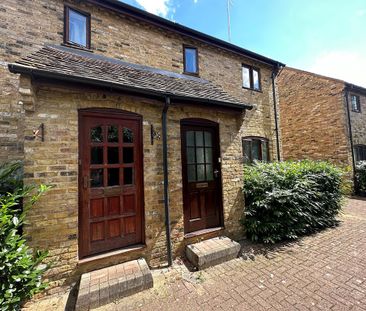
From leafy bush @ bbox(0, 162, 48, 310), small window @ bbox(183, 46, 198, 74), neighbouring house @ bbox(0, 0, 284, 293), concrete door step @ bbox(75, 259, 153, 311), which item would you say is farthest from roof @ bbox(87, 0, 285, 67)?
concrete door step @ bbox(75, 259, 153, 311)

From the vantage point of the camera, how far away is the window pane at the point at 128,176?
3.56 m

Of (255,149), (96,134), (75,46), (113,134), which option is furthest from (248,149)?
(75,46)

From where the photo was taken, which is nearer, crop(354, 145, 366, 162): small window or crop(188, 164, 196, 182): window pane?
crop(188, 164, 196, 182): window pane

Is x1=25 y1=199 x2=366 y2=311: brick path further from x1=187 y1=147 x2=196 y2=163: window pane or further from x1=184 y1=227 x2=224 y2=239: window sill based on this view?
x1=187 y1=147 x2=196 y2=163: window pane

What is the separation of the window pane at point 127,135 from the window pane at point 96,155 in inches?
18.9

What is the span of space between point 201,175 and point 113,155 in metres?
2.07

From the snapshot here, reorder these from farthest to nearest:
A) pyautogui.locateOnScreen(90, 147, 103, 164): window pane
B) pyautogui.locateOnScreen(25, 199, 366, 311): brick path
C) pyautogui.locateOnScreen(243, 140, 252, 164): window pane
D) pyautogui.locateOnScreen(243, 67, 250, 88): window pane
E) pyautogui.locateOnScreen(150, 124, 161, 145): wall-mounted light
→ pyautogui.locateOnScreen(243, 67, 250, 88): window pane < pyautogui.locateOnScreen(243, 140, 252, 164): window pane < pyautogui.locateOnScreen(150, 124, 161, 145): wall-mounted light < pyautogui.locateOnScreen(90, 147, 103, 164): window pane < pyautogui.locateOnScreen(25, 199, 366, 311): brick path

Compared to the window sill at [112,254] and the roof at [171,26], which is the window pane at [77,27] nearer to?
the roof at [171,26]

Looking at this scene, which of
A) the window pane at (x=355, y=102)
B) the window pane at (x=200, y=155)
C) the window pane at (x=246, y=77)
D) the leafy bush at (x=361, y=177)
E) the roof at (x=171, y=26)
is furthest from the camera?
the window pane at (x=355, y=102)

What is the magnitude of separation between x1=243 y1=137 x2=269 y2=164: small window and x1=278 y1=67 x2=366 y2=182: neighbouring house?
14.9 feet

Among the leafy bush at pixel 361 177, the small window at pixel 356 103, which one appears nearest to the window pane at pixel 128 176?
the leafy bush at pixel 361 177

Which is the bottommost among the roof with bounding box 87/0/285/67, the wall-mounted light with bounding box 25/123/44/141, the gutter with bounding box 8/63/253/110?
the wall-mounted light with bounding box 25/123/44/141

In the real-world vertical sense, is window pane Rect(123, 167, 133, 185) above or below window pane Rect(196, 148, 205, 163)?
below

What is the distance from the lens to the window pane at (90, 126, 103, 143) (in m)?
3.35
